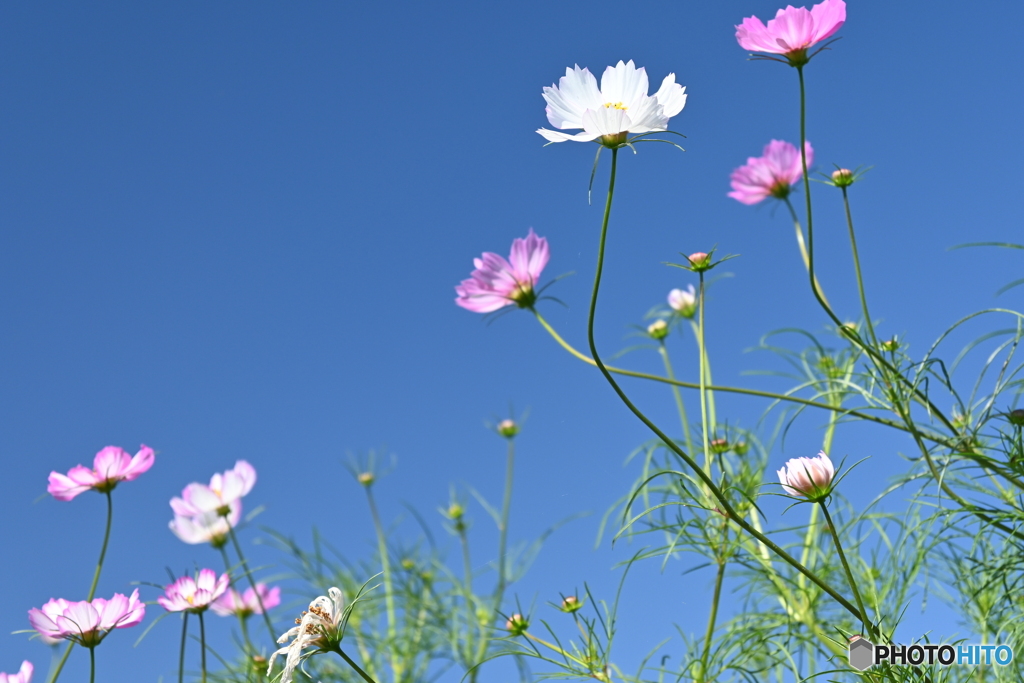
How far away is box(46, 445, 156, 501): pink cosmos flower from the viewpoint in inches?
43.8

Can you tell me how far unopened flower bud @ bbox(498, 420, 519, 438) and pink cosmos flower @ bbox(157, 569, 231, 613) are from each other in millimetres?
998

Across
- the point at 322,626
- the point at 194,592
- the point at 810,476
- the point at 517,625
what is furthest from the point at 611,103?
the point at 194,592

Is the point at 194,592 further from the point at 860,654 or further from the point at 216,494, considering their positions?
the point at 860,654

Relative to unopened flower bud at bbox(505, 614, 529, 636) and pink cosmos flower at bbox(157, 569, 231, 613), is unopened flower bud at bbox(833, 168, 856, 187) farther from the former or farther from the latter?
pink cosmos flower at bbox(157, 569, 231, 613)

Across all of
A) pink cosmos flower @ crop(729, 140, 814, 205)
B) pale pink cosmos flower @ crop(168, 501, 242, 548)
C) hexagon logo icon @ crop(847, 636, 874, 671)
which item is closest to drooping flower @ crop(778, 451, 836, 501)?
hexagon logo icon @ crop(847, 636, 874, 671)

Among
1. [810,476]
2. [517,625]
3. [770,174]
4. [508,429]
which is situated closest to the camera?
[810,476]

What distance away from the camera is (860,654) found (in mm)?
713

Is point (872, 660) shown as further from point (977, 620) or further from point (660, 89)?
point (977, 620)

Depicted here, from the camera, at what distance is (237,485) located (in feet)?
→ 4.56

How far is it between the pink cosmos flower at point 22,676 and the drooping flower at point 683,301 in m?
1.03

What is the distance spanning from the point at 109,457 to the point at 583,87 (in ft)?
2.60

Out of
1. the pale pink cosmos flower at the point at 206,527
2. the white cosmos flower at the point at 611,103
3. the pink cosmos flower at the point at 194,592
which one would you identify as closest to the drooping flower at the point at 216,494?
the pale pink cosmos flower at the point at 206,527

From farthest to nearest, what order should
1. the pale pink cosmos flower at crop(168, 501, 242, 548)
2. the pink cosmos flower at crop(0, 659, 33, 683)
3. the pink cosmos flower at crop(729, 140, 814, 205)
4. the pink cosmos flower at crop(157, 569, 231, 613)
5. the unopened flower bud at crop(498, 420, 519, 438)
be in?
the unopened flower bud at crop(498, 420, 519, 438) < the pale pink cosmos flower at crop(168, 501, 242, 548) < the pink cosmos flower at crop(729, 140, 814, 205) < the pink cosmos flower at crop(157, 569, 231, 613) < the pink cosmos flower at crop(0, 659, 33, 683)

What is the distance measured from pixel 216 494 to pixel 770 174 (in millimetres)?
1016
